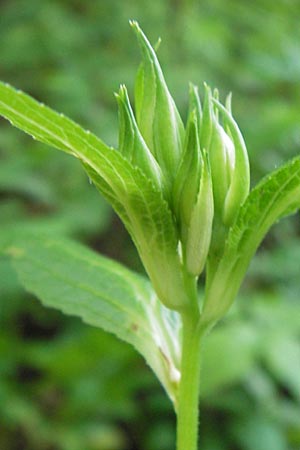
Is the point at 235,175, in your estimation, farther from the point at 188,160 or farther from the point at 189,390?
the point at 189,390

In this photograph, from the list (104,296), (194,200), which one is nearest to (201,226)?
(194,200)

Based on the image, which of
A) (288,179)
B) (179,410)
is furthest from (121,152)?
(179,410)

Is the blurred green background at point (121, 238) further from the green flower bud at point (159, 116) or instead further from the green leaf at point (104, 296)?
the green flower bud at point (159, 116)

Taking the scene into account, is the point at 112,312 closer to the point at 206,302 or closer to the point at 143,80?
the point at 206,302

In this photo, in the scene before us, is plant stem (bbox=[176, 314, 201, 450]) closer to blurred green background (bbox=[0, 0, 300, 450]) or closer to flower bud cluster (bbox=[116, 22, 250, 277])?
flower bud cluster (bbox=[116, 22, 250, 277])

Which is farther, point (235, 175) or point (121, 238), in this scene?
point (121, 238)

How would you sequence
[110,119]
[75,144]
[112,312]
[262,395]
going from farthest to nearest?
[110,119], [262,395], [112,312], [75,144]

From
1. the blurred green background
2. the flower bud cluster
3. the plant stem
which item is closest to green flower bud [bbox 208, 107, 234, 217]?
the flower bud cluster
